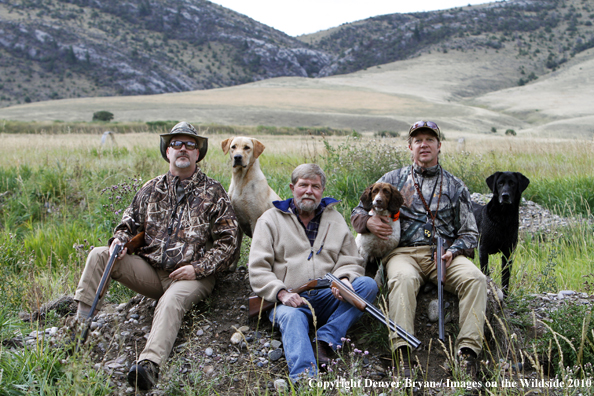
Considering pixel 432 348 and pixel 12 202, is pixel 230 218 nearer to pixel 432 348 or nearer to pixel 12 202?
pixel 432 348

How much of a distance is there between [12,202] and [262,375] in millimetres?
6686

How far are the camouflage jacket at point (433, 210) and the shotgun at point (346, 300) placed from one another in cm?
67

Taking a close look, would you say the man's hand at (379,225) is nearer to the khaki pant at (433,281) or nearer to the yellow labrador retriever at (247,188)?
the khaki pant at (433,281)

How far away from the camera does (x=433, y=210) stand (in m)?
4.23

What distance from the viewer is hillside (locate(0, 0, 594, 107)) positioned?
3415 inches

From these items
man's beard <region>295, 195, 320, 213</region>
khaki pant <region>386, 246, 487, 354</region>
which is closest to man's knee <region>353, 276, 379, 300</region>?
khaki pant <region>386, 246, 487, 354</region>

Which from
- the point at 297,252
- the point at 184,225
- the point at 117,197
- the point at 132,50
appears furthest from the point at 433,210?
the point at 132,50

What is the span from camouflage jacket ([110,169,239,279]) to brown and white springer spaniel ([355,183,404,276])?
1214 mm

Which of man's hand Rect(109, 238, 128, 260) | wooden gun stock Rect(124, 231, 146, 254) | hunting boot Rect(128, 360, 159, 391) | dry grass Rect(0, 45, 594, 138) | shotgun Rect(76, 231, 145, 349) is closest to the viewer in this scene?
hunting boot Rect(128, 360, 159, 391)

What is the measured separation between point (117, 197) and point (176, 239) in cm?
227

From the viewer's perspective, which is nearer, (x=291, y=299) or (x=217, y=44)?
(x=291, y=299)

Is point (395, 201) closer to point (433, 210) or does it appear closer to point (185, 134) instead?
point (433, 210)

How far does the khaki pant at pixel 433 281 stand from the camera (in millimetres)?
3529

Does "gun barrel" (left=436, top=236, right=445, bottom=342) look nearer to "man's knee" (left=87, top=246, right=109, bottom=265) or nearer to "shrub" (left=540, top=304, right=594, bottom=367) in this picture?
"shrub" (left=540, top=304, right=594, bottom=367)
